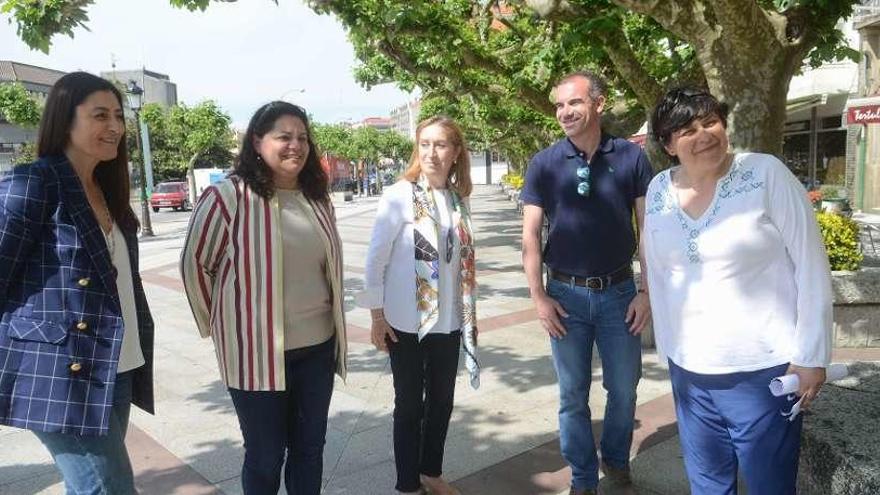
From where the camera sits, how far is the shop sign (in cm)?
1414

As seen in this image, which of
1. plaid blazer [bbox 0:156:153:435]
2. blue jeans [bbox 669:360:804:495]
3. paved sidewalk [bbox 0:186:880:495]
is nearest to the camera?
plaid blazer [bbox 0:156:153:435]

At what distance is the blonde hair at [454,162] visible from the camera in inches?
116

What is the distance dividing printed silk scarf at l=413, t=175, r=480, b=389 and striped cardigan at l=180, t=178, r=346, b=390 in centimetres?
68

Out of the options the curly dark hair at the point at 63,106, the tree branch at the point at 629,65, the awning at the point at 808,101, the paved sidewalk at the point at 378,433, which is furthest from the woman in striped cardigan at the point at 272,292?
the awning at the point at 808,101

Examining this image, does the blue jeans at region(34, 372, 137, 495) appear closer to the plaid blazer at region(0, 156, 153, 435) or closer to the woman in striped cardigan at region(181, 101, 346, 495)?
the plaid blazer at region(0, 156, 153, 435)

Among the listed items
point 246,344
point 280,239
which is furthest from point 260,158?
point 246,344

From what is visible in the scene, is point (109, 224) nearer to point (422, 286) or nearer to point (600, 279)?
point (422, 286)

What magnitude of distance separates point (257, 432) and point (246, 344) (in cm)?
35

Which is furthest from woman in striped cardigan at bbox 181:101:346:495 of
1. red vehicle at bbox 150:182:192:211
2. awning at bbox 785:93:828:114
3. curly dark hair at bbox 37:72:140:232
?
red vehicle at bbox 150:182:192:211

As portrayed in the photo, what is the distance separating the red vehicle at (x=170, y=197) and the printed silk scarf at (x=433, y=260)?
1419 inches

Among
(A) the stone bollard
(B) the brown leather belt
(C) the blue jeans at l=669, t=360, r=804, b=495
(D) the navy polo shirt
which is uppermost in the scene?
(D) the navy polo shirt

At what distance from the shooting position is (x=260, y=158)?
252 centimetres

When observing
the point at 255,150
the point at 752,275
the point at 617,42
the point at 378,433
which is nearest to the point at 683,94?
the point at 752,275

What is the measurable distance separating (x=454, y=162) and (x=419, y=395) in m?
1.12
